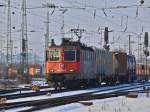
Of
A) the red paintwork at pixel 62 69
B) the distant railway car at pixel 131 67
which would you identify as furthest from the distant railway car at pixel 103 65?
the distant railway car at pixel 131 67

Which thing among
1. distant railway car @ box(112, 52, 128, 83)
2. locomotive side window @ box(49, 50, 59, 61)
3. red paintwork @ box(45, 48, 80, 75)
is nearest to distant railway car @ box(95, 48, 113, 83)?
distant railway car @ box(112, 52, 128, 83)

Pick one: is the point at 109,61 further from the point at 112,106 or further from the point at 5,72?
the point at 112,106

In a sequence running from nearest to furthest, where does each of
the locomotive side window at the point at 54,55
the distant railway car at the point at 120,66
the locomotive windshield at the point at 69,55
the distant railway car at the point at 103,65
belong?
the locomotive windshield at the point at 69,55 < the locomotive side window at the point at 54,55 < the distant railway car at the point at 103,65 < the distant railway car at the point at 120,66

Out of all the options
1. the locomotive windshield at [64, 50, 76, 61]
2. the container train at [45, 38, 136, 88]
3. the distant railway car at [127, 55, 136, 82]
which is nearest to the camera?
the container train at [45, 38, 136, 88]

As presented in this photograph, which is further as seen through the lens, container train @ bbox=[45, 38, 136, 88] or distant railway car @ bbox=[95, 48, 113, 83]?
distant railway car @ bbox=[95, 48, 113, 83]

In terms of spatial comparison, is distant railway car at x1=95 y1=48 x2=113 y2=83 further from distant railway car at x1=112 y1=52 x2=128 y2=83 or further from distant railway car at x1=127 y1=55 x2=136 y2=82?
distant railway car at x1=127 y1=55 x2=136 y2=82

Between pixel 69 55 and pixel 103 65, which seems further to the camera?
pixel 103 65

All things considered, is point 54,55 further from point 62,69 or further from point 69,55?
point 62,69

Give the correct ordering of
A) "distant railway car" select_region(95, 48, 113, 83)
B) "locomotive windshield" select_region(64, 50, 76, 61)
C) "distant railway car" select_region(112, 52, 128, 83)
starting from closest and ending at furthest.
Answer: "locomotive windshield" select_region(64, 50, 76, 61)
"distant railway car" select_region(95, 48, 113, 83)
"distant railway car" select_region(112, 52, 128, 83)

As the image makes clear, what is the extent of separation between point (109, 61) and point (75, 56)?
12125 mm

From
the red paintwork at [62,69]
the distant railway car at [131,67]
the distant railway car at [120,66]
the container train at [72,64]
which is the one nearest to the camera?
the container train at [72,64]

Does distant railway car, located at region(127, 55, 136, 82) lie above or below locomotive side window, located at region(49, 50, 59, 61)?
below

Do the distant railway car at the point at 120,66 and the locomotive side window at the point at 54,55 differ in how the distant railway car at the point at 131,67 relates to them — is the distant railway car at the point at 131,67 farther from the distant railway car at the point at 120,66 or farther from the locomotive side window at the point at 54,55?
the locomotive side window at the point at 54,55

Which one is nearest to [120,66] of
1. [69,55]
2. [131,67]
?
[131,67]
